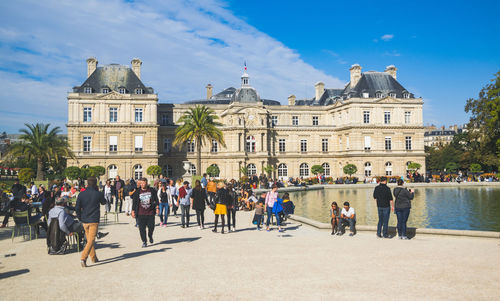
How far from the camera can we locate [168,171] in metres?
55.8

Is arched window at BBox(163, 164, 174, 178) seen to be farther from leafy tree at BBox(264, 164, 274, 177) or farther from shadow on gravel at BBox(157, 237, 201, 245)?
shadow on gravel at BBox(157, 237, 201, 245)

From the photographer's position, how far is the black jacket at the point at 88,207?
9.66 m

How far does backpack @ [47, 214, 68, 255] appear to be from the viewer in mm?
10922

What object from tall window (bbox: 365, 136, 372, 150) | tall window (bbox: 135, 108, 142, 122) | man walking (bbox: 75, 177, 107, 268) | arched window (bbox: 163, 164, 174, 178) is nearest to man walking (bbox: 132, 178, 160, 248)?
man walking (bbox: 75, 177, 107, 268)

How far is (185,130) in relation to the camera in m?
44.8

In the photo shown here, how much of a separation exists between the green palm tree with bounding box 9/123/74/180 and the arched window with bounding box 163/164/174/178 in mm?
13591

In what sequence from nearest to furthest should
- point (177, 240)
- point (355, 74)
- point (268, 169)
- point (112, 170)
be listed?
point (177, 240), point (112, 170), point (268, 169), point (355, 74)

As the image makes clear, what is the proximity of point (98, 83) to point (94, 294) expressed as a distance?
48.3 m

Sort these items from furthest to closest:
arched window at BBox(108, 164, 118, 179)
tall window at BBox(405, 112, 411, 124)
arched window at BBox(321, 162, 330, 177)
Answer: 1. arched window at BBox(321, 162, 330, 177)
2. tall window at BBox(405, 112, 411, 124)
3. arched window at BBox(108, 164, 118, 179)

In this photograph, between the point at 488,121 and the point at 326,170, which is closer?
the point at 488,121

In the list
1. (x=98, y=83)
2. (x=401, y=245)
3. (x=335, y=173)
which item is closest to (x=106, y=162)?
(x=98, y=83)

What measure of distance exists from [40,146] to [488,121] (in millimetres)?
54382

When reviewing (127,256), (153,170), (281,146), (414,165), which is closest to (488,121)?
(414,165)

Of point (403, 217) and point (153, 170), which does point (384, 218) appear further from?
point (153, 170)
